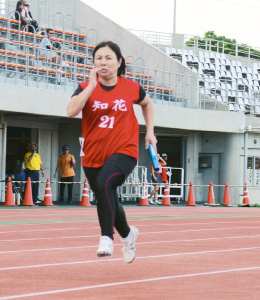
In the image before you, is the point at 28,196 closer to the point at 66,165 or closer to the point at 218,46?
the point at 66,165

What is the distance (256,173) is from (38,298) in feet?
102

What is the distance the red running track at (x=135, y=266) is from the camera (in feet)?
20.2

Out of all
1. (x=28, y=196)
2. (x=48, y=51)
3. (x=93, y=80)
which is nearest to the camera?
(x=93, y=80)

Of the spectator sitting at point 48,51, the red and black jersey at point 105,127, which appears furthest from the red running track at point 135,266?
the spectator sitting at point 48,51

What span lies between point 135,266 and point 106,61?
1888 millimetres

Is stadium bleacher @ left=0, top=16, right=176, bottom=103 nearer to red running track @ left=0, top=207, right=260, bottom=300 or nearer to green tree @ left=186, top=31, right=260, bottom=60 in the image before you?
green tree @ left=186, top=31, right=260, bottom=60

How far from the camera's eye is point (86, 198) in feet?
86.5

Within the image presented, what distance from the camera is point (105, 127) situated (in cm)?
736

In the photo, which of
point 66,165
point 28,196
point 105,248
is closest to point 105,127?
point 105,248

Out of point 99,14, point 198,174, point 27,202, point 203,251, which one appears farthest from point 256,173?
point 203,251

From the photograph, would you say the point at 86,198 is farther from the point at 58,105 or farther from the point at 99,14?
the point at 99,14

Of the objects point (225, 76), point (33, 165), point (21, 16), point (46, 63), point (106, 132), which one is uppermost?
point (21, 16)

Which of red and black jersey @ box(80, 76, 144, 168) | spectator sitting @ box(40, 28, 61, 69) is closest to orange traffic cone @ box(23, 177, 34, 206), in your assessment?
spectator sitting @ box(40, 28, 61, 69)

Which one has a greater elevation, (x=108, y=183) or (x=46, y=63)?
(x=46, y=63)
